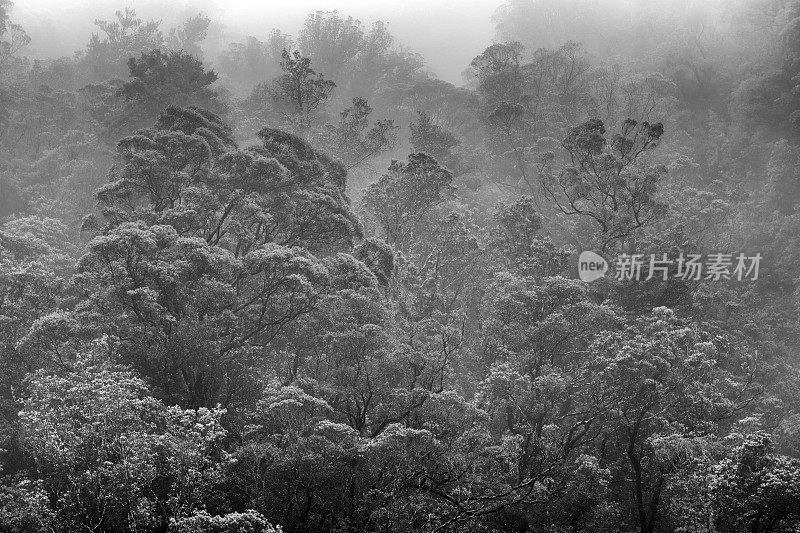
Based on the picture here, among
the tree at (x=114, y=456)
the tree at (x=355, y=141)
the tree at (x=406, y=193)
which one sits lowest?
the tree at (x=114, y=456)

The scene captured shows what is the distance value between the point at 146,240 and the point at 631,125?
22.1 metres

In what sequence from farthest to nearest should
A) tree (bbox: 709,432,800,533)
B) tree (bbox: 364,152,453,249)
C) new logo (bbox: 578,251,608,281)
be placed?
tree (bbox: 364,152,453,249), new logo (bbox: 578,251,608,281), tree (bbox: 709,432,800,533)

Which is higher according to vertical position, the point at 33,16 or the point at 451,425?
the point at 33,16

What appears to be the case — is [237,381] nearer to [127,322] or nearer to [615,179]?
[127,322]

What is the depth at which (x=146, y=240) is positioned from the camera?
17.8 m

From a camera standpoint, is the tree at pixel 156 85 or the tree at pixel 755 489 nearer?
the tree at pixel 755 489

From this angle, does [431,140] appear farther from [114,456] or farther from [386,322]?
[114,456]

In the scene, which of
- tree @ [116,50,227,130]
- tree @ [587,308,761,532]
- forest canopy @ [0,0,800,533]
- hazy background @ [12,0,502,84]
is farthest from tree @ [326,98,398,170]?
hazy background @ [12,0,502,84]

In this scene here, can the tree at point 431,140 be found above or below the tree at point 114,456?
above

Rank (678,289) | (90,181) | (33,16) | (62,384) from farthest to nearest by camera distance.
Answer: (33,16), (90,181), (678,289), (62,384)

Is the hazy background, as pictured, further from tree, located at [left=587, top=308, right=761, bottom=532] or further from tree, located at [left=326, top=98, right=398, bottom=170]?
tree, located at [left=587, top=308, right=761, bottom=532]

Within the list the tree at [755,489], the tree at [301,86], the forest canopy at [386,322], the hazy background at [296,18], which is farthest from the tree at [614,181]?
the hazy background at [296,18]

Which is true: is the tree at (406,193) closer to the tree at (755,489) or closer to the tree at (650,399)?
the tree at (650,399)

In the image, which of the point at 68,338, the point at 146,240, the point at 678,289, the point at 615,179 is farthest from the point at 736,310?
the point at 68,338
